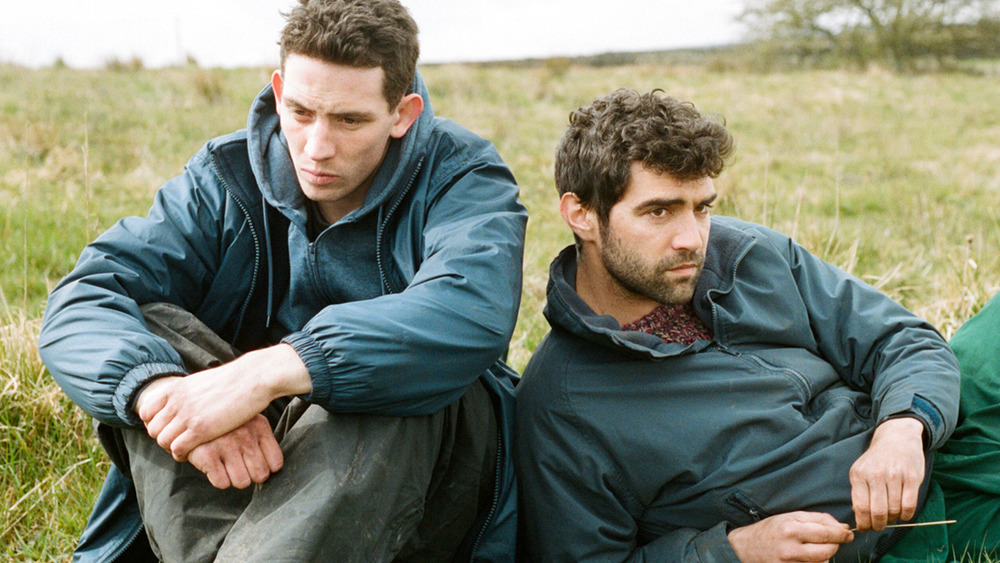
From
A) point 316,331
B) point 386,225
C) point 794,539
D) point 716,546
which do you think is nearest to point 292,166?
A: point 386,225

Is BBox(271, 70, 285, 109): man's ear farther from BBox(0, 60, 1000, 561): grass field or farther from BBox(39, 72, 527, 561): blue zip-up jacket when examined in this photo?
BBox(0, 60, 1000, 561): grass field

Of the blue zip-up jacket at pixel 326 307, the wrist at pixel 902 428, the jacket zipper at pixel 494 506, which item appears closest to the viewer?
the blue zip-up jacket at pixel 326 307

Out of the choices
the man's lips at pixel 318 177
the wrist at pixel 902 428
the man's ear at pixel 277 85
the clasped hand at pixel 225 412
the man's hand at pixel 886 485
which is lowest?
the man's hand at pixel 886 485

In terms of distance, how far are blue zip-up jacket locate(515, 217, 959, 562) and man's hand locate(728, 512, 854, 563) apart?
74mm

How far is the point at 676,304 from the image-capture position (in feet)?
9.62

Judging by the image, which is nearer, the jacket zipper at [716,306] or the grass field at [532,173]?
the jacket zipper at [716,306]

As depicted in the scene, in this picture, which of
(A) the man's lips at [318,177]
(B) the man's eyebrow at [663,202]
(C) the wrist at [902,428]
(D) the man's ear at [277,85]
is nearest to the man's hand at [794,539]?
(C) the wrist at [902,428]

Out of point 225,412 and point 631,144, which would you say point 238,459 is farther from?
point 631,144

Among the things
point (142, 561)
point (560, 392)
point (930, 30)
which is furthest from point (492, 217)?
point (930, 30)

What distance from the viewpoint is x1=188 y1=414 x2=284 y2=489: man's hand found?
7.43 feet

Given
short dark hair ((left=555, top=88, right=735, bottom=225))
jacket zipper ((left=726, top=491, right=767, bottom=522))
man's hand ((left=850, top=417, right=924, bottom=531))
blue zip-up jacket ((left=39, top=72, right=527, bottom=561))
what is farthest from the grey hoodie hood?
man's hand ((left=850, top=417, right=924, bottom=531))

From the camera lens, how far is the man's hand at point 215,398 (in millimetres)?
2217

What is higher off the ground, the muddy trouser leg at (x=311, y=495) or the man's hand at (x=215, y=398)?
the man's hand at (x=215, y=398)

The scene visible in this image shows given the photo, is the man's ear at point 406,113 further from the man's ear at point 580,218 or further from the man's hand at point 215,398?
the man's hand at point 215,398
